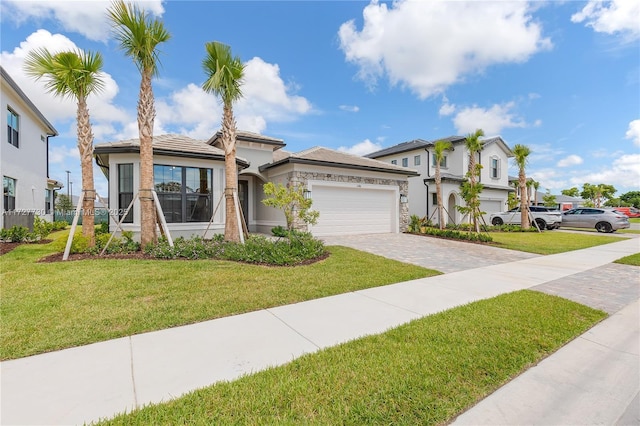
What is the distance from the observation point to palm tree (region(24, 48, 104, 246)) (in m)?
7.95

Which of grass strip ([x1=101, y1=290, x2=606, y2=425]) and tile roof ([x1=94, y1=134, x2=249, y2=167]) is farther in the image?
tile roof ([x1=94, y1=134, x2=249, y2=167])

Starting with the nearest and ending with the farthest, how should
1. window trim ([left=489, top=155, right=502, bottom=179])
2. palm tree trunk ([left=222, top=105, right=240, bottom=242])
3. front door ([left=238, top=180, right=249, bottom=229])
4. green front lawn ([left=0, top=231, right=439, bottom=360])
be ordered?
green front lawn ([left=0, top=231, right=439, bottom=360]) → palm tree trunk ([left=222, top=105, right=240, bottom=242]) → front door ([left=238, top=180, right=249, bottom=229]) → window trim ([left=489, top=155, right=502, bottom=179])

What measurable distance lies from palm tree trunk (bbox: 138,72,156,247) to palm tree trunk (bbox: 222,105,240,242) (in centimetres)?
214

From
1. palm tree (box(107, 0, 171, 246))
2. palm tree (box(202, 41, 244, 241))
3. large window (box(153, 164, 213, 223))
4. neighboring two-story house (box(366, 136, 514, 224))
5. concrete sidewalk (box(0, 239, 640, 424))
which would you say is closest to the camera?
concrete sidewalk (box(0, 239, 640, 424))

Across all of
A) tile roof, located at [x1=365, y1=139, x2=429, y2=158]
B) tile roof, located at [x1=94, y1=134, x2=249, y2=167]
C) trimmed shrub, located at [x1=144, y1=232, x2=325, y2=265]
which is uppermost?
tile roof, located at [x1=365, y1=139, x2=429, y2=158]

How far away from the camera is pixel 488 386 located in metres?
2.44

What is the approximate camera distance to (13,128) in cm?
1300

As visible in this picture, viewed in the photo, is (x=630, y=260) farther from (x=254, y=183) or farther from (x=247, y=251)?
(x=254, y=183)

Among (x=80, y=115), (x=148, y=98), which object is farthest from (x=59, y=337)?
(x=80, y=115)

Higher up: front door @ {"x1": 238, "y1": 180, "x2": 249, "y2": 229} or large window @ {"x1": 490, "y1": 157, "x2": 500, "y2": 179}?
large window @ {"x1": 490, "y1": 157, "x2": 500, "y2": 179}

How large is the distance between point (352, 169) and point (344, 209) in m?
2.11

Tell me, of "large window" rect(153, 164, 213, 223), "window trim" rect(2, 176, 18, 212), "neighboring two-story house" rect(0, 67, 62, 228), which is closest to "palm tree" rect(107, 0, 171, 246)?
"large window" rect(153, 164, 213, 223)

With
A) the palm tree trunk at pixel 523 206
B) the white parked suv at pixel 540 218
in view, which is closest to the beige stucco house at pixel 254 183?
the palm tree trunk at pixel 523 206

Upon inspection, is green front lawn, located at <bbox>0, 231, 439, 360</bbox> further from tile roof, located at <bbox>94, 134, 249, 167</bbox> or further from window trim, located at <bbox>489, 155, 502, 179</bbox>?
window trim, located at <bbox>489, 155, 502, 179</bbox>
